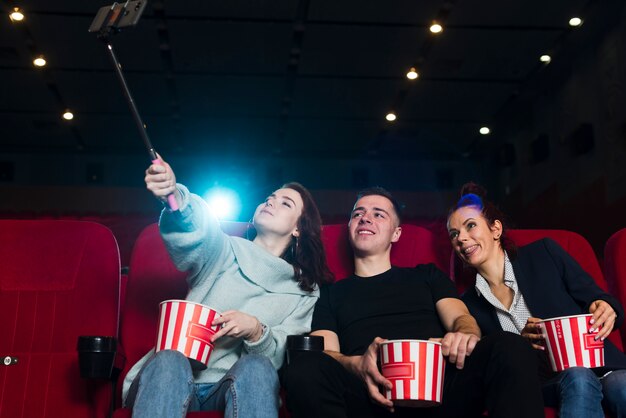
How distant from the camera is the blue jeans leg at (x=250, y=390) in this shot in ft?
3.68

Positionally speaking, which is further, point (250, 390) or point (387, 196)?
point (387, 196)

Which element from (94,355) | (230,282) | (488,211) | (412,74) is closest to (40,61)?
(412,74)

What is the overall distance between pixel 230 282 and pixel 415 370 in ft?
1.77

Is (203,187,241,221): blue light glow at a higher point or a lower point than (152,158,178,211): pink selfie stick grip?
higher

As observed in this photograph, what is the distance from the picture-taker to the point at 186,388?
113 centimetres

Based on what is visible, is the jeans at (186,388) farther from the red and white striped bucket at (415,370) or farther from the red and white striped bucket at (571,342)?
the red and white striped bucket at (571,342)

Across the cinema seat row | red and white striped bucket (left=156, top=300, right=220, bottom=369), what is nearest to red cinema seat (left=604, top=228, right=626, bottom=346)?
the cinema seat row

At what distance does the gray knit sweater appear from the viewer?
1309 mm

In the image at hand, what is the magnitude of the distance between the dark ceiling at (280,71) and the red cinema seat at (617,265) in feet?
9.48

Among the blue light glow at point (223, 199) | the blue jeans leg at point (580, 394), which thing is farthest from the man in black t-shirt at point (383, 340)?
the blue light glow at point (223, 199)

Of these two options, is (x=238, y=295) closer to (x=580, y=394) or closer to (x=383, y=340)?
(x=383, y=340)

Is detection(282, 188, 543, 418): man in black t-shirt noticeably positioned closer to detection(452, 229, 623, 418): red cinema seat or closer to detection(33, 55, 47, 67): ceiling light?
detection(452, 229, 623, 418): red cinema seat

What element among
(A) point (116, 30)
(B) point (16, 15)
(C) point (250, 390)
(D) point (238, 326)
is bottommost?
(C) point (250, 390)

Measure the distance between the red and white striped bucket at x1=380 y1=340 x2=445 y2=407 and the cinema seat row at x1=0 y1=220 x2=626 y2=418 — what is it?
0.94ft
